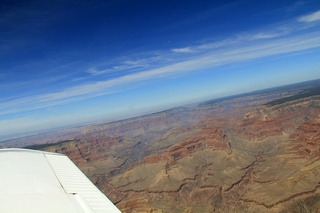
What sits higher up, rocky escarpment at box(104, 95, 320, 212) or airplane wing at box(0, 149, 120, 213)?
airplane wing at box(0, 149, 120, 213)

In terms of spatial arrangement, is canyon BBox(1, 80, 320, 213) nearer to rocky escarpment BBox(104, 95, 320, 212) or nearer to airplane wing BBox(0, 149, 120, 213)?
rocky escarpment BBox(104, 95, 320, 212)

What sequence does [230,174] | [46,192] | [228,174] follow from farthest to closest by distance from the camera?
1. [228,174]
2. [230,174]
3. [46,192]

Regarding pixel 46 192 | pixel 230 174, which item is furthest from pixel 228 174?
pixel 46 192

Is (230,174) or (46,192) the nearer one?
(46,192)

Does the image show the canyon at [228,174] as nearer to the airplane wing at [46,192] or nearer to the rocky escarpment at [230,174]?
the rocky escarpment at [230,174]

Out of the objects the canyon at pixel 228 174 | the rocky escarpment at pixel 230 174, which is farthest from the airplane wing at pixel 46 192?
the rocky escarpment at pixel 230 174

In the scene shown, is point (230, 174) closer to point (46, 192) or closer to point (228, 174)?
point (228, 174)

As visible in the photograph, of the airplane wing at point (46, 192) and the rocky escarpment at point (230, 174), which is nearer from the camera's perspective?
the airplane wing at point (46, 192)

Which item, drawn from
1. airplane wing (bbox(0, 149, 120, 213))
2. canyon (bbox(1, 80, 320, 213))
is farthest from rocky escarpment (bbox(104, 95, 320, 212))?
airplane wing (bbox(0, 149, 120, 213))

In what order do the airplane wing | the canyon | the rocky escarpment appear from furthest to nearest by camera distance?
the rocky escarpment, the canyon, the airplane wing
